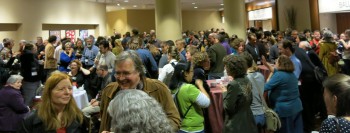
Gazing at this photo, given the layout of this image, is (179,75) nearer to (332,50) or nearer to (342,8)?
(332,50)

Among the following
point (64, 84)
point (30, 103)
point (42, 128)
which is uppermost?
point (64, 84)

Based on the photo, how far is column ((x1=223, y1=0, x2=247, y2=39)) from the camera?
1303cm

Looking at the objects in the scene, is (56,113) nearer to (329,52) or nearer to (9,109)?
(9,109)

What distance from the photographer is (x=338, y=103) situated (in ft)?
6.92

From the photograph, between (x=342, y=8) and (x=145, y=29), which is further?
(x=145, y=29)

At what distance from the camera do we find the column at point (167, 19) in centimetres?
1106

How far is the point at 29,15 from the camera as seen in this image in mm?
13258

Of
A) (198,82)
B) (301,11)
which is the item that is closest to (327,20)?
(301,11)

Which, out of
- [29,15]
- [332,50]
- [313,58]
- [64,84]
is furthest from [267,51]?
[29,15]

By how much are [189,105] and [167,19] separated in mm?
7737

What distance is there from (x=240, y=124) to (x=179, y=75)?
30.4 inches

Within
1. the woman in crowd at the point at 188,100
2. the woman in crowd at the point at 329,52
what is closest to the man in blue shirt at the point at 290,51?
the woman in crowd at the point at 329,52

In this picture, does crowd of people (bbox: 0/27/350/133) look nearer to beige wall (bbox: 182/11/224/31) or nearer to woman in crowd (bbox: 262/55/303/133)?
woman in crowd (bbox: 262/55/303/133)

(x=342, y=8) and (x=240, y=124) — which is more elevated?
(x=342, y=8)
